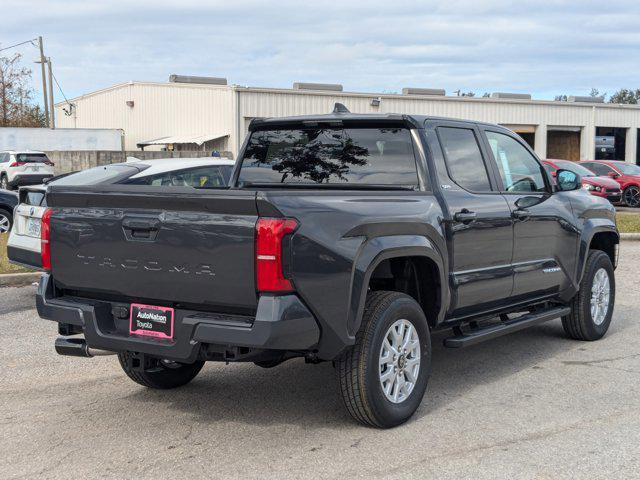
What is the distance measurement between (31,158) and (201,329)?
3391 cm

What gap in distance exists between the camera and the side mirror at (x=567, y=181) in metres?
7.21

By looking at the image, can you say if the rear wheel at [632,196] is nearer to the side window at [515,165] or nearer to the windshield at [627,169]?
the windshield at [627,169]

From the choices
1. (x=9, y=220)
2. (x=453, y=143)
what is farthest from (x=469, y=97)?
(x=453, y=143)

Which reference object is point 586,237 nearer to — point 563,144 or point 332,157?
point 332,157

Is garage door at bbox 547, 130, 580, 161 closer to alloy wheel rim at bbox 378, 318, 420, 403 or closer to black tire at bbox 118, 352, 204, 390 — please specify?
black tire at bbox 118, 352, 204, 390

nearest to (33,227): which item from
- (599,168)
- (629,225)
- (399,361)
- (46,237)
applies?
(46,237)

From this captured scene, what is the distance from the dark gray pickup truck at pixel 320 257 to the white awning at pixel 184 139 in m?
30.9

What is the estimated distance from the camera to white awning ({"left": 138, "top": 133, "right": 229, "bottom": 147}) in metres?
37.1

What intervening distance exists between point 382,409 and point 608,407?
5.34 ft

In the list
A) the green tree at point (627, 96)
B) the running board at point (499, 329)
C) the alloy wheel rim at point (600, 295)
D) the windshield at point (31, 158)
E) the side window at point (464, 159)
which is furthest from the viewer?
the green tree at point (627, 96)

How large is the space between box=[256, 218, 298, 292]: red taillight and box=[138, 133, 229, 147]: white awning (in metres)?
32.8

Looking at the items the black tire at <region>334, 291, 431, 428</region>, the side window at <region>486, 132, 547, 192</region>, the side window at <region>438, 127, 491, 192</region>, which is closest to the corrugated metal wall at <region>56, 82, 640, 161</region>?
the side window at <region>486, 132, 547, 192</region>

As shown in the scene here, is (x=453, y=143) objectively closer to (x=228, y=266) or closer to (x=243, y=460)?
(x=228, y=266)

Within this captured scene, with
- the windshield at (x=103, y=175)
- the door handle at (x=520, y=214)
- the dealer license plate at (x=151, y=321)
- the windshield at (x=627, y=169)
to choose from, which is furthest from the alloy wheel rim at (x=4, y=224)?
the windshield at (x=627, y=169)
